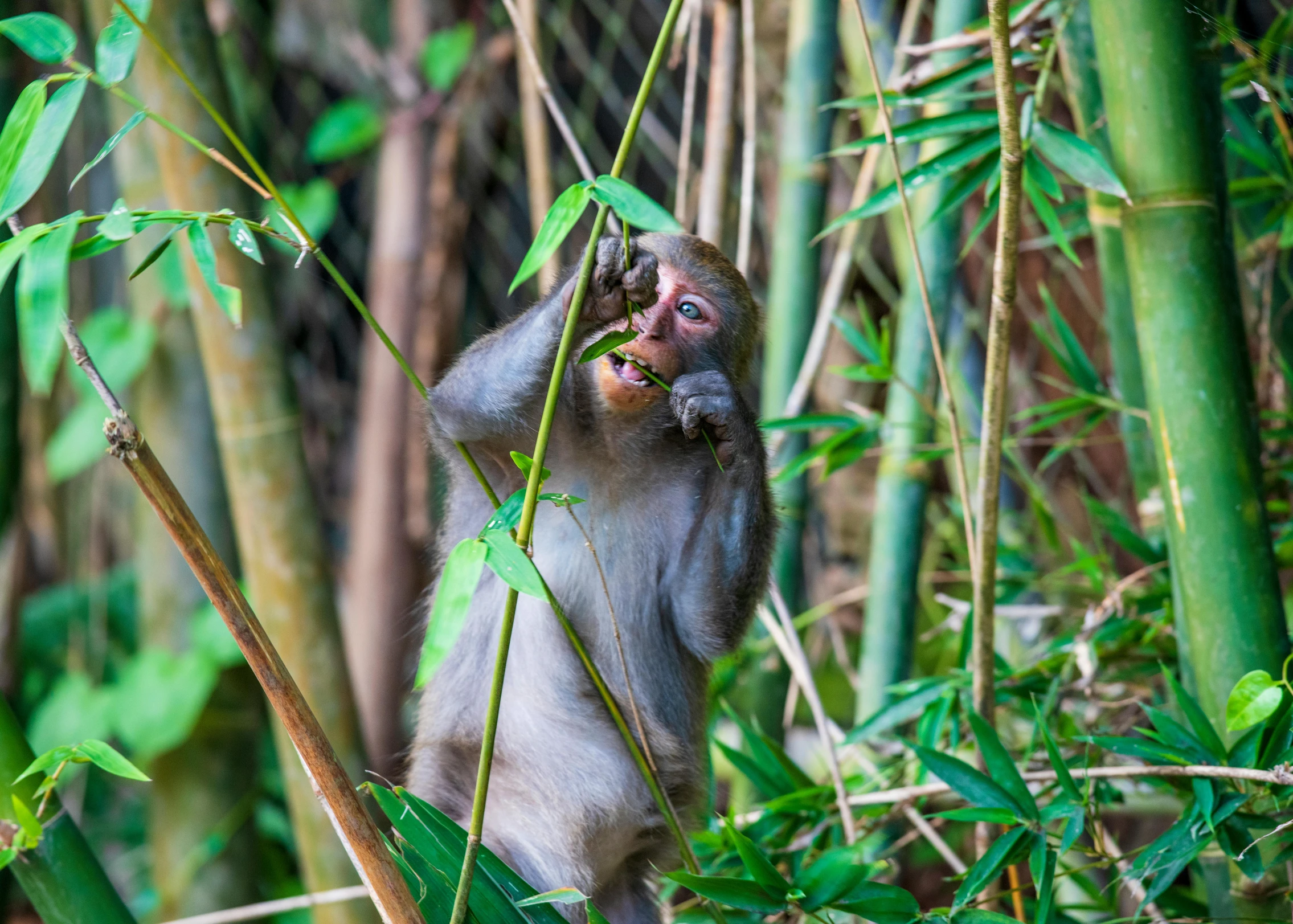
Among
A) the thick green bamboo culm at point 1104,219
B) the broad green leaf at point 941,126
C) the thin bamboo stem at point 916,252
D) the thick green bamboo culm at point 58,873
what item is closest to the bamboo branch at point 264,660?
the thick green bamboo culm at point 58,873

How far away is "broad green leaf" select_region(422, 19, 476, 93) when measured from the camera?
12.0 ft

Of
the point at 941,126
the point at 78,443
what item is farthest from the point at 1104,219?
the point at 78,443

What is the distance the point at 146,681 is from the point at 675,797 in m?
1.78

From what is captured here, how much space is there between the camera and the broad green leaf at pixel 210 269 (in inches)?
35.7

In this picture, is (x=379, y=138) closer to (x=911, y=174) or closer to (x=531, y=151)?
(x=531, y=151)

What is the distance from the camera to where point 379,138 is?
3.89 meters

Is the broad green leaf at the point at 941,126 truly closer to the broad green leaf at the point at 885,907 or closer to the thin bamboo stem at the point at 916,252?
the thin bamboo stem at the point at 916,252

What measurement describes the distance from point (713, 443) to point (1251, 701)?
692mm

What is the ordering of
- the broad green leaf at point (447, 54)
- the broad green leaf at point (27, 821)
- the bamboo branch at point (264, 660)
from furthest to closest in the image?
the broad green leaf at point (447, 54), the broad green leaf at point (27, 821), the bamboo branch at point (264, 660)

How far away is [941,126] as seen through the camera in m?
1.53

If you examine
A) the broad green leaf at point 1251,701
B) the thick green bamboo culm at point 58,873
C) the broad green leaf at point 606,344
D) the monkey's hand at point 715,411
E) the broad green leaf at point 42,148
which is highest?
the broad green leaf at point 42,148

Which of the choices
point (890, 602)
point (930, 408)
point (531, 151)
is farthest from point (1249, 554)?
point (531, 151)

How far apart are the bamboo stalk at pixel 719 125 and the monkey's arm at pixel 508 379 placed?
0.70m

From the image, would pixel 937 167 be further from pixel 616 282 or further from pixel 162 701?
pixel 162 701
